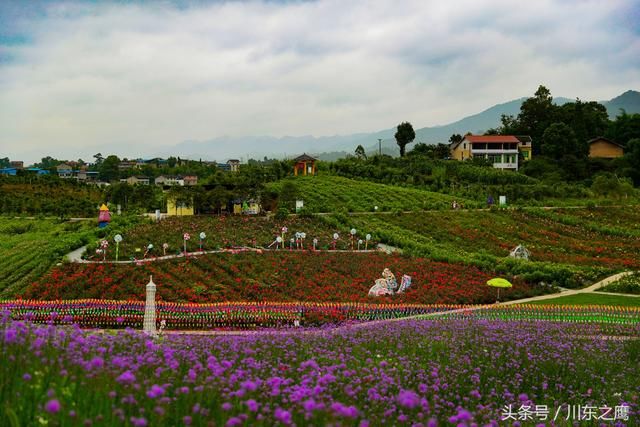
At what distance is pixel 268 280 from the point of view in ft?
78.2

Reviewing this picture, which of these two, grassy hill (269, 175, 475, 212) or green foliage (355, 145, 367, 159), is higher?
green foliage (355, 145, 367, 159)

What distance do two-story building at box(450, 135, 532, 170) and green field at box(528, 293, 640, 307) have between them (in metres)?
48.8

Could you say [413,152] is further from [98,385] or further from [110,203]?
[98,385]

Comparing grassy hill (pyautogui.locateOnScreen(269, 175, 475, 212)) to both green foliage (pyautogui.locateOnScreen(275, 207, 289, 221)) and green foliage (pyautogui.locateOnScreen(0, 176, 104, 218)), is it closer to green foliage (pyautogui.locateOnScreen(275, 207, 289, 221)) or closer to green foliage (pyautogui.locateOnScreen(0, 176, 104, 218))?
green foliage (pyautogui.locateOnScreen(275, 207, 289, 221))

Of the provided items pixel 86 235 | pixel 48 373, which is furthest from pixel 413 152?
pixel 48 373

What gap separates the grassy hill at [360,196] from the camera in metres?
44.4

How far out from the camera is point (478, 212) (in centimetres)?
4325

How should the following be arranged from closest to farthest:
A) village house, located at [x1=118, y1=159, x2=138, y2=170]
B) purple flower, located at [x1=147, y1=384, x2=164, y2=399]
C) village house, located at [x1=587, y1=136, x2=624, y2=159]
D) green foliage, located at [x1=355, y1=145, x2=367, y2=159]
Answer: purple flower, located at [x1=147, y1=384, x2=164, y2=399]
green foliage, located at [x1=355, y1=145, x2=367, y2=159]
village house, located at [x1=587, y1=136, x2=624, y2=159]
village house, located at [x1=118, y1=159, x2=138, y2=170]

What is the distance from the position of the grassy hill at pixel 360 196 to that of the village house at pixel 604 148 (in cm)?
3340

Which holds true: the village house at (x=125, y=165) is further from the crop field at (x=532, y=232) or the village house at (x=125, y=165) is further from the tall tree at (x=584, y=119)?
the crop field at (x=532, y=232)

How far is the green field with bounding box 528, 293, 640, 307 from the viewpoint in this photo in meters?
21.6

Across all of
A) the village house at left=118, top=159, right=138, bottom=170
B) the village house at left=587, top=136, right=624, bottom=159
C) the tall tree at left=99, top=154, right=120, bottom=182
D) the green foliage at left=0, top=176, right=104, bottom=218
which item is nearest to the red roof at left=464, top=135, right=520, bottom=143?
the village house at left=587, top=136, right=624, bottom=159

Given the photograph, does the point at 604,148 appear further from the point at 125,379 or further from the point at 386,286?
the point at 125,379

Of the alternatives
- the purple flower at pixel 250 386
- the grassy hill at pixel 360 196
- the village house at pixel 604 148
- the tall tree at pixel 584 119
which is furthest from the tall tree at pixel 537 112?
the purple flower at pixel 250 386
